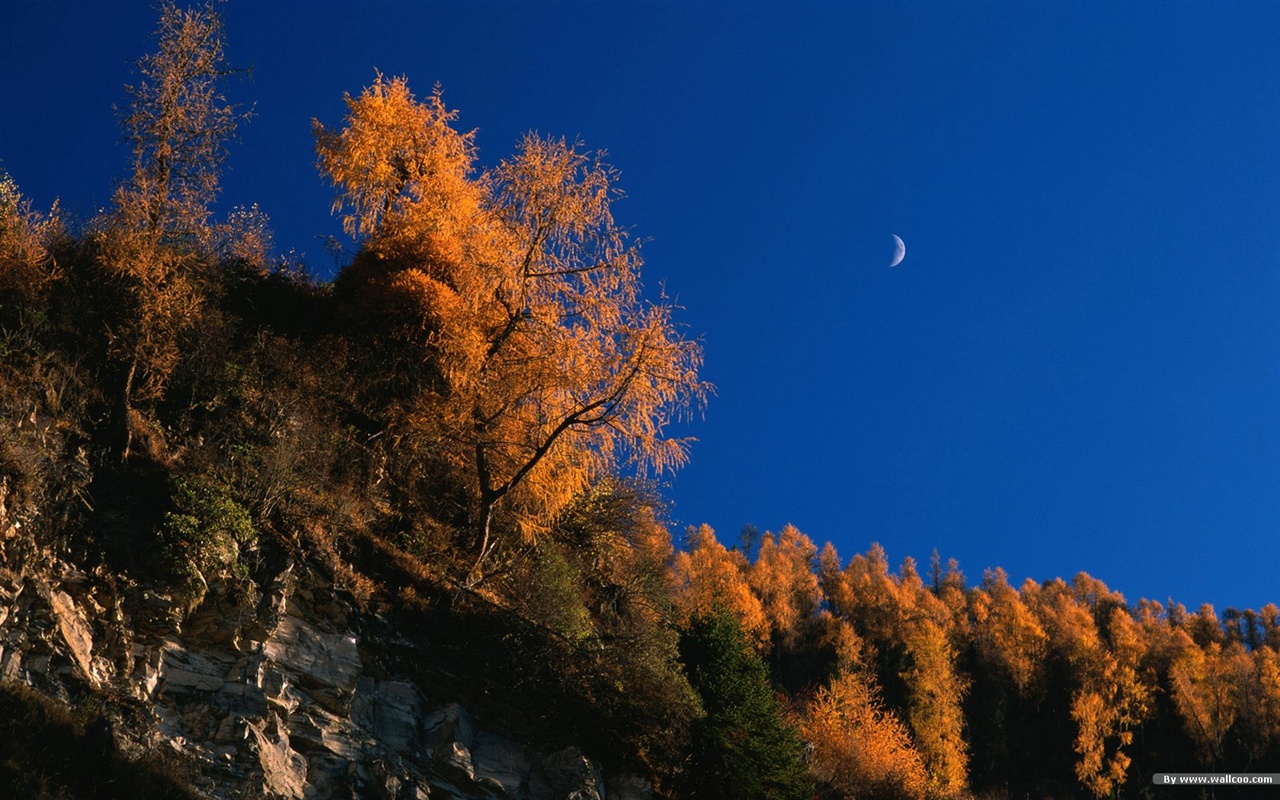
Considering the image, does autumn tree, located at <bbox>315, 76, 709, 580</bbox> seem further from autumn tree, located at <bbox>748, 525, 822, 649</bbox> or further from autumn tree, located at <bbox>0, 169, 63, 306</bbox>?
autumn tree, located at <bbox>748, 525, 822, 649</bbox>

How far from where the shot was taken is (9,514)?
1021 cm

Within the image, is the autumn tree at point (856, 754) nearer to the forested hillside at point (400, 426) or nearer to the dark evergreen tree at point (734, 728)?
the forested hillside at point (400, 426)

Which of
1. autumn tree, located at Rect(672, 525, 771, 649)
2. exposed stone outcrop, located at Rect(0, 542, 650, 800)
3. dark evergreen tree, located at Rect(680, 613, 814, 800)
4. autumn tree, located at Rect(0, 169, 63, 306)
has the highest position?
autumn tree, located at Rect(672, 525, 771, 649)

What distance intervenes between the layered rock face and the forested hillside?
1.02 ft

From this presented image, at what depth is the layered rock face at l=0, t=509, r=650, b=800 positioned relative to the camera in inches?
383

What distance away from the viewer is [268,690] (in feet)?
35.9

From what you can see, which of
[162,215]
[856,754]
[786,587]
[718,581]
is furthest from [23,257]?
[786,587]

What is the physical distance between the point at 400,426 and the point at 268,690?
654 centimetres

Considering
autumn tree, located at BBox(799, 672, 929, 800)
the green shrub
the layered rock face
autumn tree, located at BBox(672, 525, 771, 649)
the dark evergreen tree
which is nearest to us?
the layered rock face

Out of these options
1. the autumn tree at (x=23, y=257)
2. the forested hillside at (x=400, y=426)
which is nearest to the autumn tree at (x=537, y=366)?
the forested hillside at (x=400, y=426)

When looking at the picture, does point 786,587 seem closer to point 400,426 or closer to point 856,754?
point 856,754

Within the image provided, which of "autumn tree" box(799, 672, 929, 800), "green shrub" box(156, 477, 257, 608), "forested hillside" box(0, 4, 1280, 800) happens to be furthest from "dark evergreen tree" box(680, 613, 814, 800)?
"green shrub" box(156, 477, 257, 608)

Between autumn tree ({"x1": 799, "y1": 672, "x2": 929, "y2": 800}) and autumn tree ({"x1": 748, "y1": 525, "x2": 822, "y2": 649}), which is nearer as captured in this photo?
autumn tree ({"x1": 799, "y1": 672, "x2": 929, "y2": 800})

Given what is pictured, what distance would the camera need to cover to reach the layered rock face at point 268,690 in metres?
9.72
